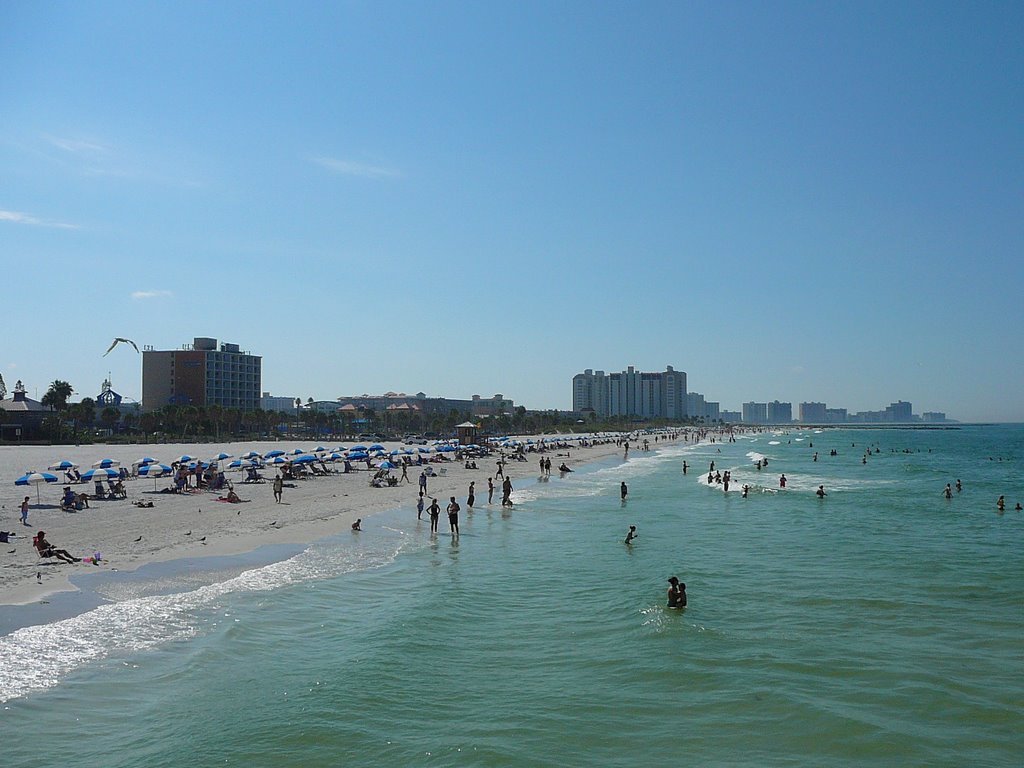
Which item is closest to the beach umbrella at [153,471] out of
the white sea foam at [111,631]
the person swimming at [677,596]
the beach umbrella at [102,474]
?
the beach umbrella at [102,474]

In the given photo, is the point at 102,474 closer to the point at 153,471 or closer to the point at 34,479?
the point at 153,471

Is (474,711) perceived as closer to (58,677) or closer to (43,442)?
(58,677)

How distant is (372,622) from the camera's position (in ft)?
45.3

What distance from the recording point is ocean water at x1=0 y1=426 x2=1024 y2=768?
8.84 metres

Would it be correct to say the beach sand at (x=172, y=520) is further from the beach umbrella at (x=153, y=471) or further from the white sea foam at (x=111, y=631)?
the white sea foam at (x=111, y=631)

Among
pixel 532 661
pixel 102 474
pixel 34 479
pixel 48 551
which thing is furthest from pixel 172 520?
pixel 532 661

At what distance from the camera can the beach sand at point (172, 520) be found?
57.2 feet

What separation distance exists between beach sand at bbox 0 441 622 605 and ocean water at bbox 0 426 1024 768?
1538mm

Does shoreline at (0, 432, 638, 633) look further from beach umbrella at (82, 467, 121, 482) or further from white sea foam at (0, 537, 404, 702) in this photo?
beach umbrella at (82, 467, 121, 482)

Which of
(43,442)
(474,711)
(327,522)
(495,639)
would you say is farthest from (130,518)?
(43,442)

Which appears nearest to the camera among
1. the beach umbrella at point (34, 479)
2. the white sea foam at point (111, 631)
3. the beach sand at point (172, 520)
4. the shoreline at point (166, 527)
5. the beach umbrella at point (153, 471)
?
the white sea foam at point (111, 631)

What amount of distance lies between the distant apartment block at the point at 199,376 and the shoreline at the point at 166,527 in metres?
94.8

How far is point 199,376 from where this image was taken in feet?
418

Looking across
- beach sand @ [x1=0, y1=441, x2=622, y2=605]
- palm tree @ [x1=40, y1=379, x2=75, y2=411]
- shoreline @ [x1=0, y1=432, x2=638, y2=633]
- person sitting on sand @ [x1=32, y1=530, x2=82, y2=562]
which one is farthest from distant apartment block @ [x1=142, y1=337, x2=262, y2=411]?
person sitting on sand @ [x1=32, y1=530, x2=82, y2=562]
